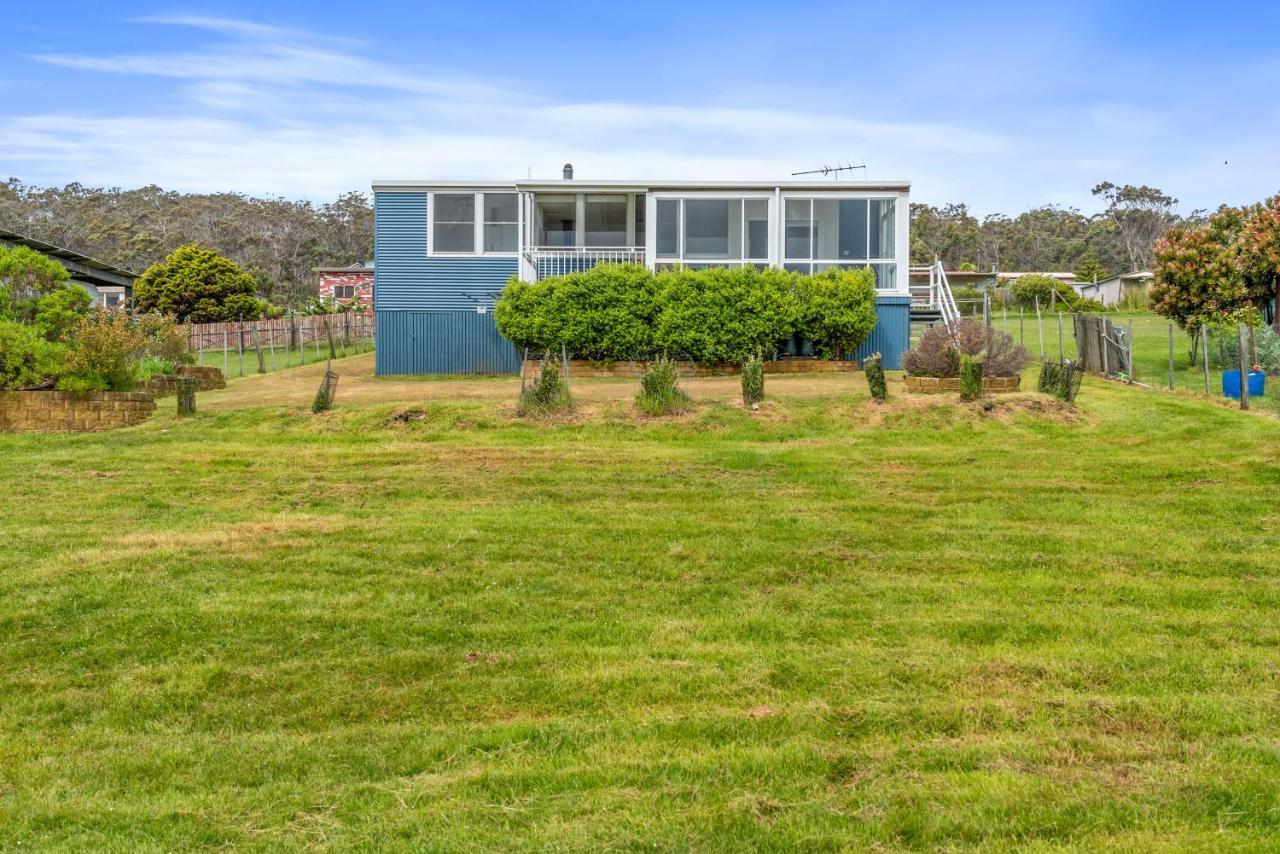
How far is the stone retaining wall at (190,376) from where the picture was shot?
68.6 ft

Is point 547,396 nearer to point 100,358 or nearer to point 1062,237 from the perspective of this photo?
point 100,358

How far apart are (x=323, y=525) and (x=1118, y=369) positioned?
16.0m

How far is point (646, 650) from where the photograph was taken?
23.4 ft

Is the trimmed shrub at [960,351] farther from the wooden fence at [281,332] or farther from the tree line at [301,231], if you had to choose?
the tree line at [301,231]

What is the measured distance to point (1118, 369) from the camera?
21562 millimetres

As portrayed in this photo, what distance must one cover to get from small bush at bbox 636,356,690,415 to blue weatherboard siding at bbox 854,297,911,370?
9.75 metres

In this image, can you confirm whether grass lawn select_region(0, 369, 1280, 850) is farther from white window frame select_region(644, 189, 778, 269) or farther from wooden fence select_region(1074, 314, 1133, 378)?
white window frame select_region(644, 189, 778, 269)

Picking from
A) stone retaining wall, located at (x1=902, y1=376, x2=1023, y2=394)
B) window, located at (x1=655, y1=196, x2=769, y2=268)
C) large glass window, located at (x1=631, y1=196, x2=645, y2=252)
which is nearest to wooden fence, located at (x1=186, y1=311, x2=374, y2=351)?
large glass window, located at (x1=631, y1=196, x2=645, y2=252)

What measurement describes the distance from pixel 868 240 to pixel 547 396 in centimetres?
1155

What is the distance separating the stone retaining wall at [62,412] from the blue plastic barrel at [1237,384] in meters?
16.6

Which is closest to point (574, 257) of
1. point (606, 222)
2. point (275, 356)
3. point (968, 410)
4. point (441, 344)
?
point (606, 222)

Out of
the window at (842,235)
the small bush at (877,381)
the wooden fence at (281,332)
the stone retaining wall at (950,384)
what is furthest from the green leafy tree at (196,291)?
the small bush at (877,381)

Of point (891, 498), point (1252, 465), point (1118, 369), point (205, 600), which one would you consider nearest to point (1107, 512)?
point (891, 498)

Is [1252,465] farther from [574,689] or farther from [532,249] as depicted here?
[532,249]
